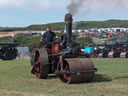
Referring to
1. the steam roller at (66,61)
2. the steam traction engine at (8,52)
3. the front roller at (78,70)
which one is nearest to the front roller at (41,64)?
the steam roller at (66,61)

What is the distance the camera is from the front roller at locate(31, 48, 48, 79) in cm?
1030

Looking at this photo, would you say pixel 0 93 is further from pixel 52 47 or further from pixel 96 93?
pixel 52 47

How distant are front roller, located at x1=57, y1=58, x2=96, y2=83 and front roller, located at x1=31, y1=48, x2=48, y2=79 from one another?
1.10 m

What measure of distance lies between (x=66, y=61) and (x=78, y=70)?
66 cm

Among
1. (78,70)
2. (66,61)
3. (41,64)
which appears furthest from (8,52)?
(78,70)

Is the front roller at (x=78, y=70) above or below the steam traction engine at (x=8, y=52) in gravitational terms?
above

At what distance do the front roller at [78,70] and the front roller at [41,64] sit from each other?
1101 millimetres

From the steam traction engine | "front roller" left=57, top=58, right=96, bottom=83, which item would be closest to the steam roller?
"front roller" left=57, top=58, right=96, bottom=83

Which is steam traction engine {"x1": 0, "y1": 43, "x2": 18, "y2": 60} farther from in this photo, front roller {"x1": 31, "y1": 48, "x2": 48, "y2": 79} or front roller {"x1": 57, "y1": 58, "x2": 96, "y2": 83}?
front roller {"x1": 57, "y1": 58, "x2": 96, "y2": 83}

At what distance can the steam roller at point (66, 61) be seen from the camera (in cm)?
896

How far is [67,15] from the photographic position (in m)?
9.78

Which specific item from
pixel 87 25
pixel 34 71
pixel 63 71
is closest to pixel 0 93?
pixel 63 71

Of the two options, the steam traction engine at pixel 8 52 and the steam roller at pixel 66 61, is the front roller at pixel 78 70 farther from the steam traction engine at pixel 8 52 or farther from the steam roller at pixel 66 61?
the steam traction engine at pixel 8 52

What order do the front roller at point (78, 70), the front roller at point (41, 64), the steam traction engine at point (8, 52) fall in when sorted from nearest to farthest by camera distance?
1. the front roller at point (78, 70)
2. the front roller at point (41, 64)
3. the steam traction engine at point (8, 52)
